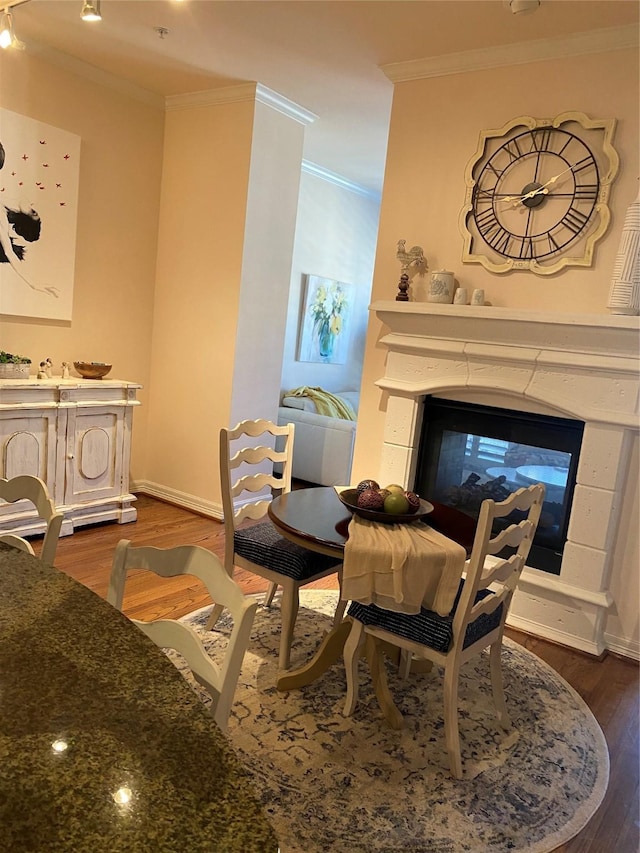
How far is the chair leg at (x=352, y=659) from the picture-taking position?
222 cm

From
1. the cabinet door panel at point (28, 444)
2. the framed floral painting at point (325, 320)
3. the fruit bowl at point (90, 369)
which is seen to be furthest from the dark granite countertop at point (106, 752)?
the framed floral painting at point (325, 320)

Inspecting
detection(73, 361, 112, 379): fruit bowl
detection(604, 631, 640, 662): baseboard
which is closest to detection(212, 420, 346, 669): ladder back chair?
detection(604, 631, 640, 662): baseboard

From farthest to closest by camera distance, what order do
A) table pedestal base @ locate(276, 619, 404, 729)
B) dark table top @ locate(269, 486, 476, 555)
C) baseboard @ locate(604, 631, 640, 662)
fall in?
baseboard @ locate(604, 631, 640, 662) → table pedestal base @ locate(276, 619, 404, 729) → dark table top @ locate(269, 486, 476, 555)

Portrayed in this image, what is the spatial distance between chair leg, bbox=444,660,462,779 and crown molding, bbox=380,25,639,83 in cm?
282

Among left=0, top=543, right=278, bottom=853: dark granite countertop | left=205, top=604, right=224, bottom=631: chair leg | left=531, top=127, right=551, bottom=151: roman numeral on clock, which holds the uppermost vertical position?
left=531, top=127, right=551, bottom=151: roman numeral on clock

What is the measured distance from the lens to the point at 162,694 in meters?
0.92

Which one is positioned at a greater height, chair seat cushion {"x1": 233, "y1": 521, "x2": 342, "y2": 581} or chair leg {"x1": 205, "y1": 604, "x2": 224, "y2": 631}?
chair seat cushion {"x1": 233, "y1": 521, "x2": 342, "y2": 581}

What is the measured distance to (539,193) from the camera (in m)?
3.16

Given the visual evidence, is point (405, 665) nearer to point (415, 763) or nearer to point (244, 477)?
point (415, 763)

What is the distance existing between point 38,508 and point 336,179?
540cm

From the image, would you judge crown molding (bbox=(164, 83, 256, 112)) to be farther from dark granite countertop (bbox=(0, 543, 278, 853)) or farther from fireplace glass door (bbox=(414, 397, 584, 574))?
dark granite countertop (bbox=(0, 543, 278, 853))

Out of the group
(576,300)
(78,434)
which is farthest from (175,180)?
(576,300)

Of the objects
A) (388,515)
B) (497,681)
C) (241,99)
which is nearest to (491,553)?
(388,515)

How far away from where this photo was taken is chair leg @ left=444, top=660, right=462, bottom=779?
6.70 ft
